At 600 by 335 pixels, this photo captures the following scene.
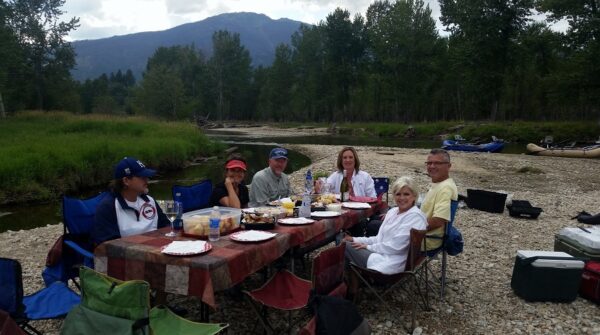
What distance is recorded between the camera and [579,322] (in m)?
4.35

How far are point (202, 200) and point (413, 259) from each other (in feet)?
10.7

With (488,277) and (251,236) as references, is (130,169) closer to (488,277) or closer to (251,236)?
(251,236)

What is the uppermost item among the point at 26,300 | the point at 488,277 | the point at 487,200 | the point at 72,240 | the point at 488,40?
the point at 488,40

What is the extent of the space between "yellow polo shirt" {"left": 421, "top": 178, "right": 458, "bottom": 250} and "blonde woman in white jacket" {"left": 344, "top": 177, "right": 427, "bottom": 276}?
54 centimetres

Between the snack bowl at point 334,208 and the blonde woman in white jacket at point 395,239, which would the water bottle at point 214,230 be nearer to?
the blonde woman in white jacket at point 395,239

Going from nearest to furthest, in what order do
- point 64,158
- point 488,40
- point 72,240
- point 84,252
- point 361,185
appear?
point 84,252 → point 72,240 → point 361,185 → point 64,158 → point 488,40

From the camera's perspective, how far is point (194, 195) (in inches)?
233

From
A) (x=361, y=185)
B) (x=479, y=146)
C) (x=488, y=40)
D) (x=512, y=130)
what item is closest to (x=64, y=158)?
(x=361, y=185)

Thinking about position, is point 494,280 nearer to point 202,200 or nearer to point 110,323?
point 202,200

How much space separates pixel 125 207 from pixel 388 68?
178 feet

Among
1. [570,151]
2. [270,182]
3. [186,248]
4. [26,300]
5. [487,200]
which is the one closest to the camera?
[186,248]

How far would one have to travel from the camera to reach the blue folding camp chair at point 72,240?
13.8ft

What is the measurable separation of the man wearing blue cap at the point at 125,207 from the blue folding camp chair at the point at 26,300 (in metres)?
0.53

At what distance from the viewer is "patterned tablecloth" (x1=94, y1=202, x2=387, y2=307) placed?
9.56 ft
